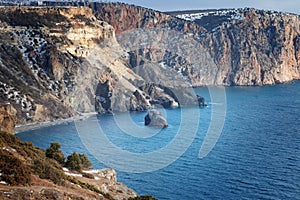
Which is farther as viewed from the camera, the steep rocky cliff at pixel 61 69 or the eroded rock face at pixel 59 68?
the steep rocky cliff at pixel 61 69

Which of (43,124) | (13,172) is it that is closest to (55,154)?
(13,172)

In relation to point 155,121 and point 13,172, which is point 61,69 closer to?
point 155,121

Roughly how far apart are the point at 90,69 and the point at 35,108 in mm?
31317

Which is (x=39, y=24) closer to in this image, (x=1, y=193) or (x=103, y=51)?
(x=103, y=51)

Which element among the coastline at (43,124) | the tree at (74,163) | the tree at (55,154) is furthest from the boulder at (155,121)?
the tree at (74,163)

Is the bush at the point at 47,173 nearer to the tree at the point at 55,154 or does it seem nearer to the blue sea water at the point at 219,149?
the tree at the point at 55,154

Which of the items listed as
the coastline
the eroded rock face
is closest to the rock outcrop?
the coastline

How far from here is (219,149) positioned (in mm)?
80000

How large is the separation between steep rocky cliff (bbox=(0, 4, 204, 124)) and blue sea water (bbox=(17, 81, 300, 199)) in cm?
855

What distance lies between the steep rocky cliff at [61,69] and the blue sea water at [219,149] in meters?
8.55

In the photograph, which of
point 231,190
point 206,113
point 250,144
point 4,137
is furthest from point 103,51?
point 4,137

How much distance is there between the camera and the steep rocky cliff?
10975cm

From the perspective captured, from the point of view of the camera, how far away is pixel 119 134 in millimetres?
94500

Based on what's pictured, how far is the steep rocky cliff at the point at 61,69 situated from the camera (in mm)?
109750
